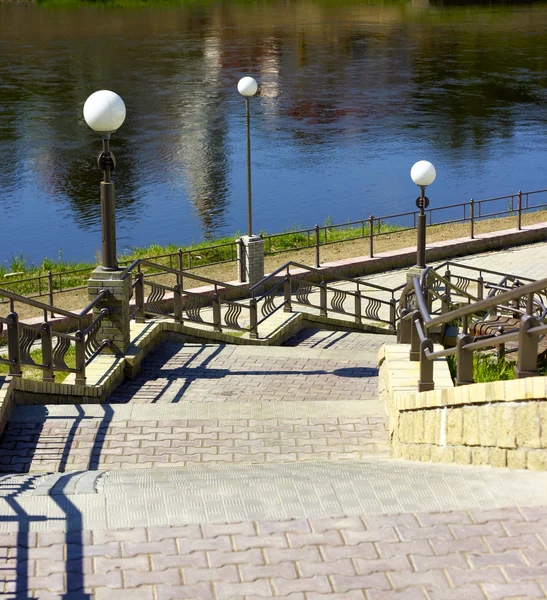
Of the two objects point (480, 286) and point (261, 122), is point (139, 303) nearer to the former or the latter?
point (480, 286)

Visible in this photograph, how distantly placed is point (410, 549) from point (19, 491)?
2367 mm

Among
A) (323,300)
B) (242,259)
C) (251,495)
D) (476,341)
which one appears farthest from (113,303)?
(242,259)

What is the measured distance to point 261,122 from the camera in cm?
4744

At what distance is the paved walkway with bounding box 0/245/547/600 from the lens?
15.1ft

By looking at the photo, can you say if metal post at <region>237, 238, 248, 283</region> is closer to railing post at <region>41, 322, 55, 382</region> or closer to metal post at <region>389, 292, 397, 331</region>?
metal post at <region>389, 292, 397, 331</region>

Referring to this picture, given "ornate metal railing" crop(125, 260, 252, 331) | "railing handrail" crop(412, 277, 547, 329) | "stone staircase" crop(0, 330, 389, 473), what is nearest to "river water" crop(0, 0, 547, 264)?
"ornate metal railing" crop(125, 260, 252, 331)

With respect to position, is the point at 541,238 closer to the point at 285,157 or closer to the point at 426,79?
the point at 285,157

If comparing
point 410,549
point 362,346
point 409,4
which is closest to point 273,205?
point 362,346

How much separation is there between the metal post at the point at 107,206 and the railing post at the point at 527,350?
5135 millimetres

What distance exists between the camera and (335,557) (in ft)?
15.8

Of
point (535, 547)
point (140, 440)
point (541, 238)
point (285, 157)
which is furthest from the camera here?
point (285, 157)

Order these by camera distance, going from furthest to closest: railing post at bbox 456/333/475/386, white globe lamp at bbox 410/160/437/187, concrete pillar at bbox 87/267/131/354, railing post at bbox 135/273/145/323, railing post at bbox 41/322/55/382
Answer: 1. white globe lamp at bbox 410/160/437/187
2. railing post at bbox 135/273/145/323
3. concrete pillar at bbox 87/267/131/354
4. railing post at bbox 41/322/55/382
5. railing post at bbox 456/333/475/386

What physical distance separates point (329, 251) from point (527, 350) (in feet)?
55.7

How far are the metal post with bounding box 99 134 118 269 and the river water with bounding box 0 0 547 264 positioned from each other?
67.0 ft
